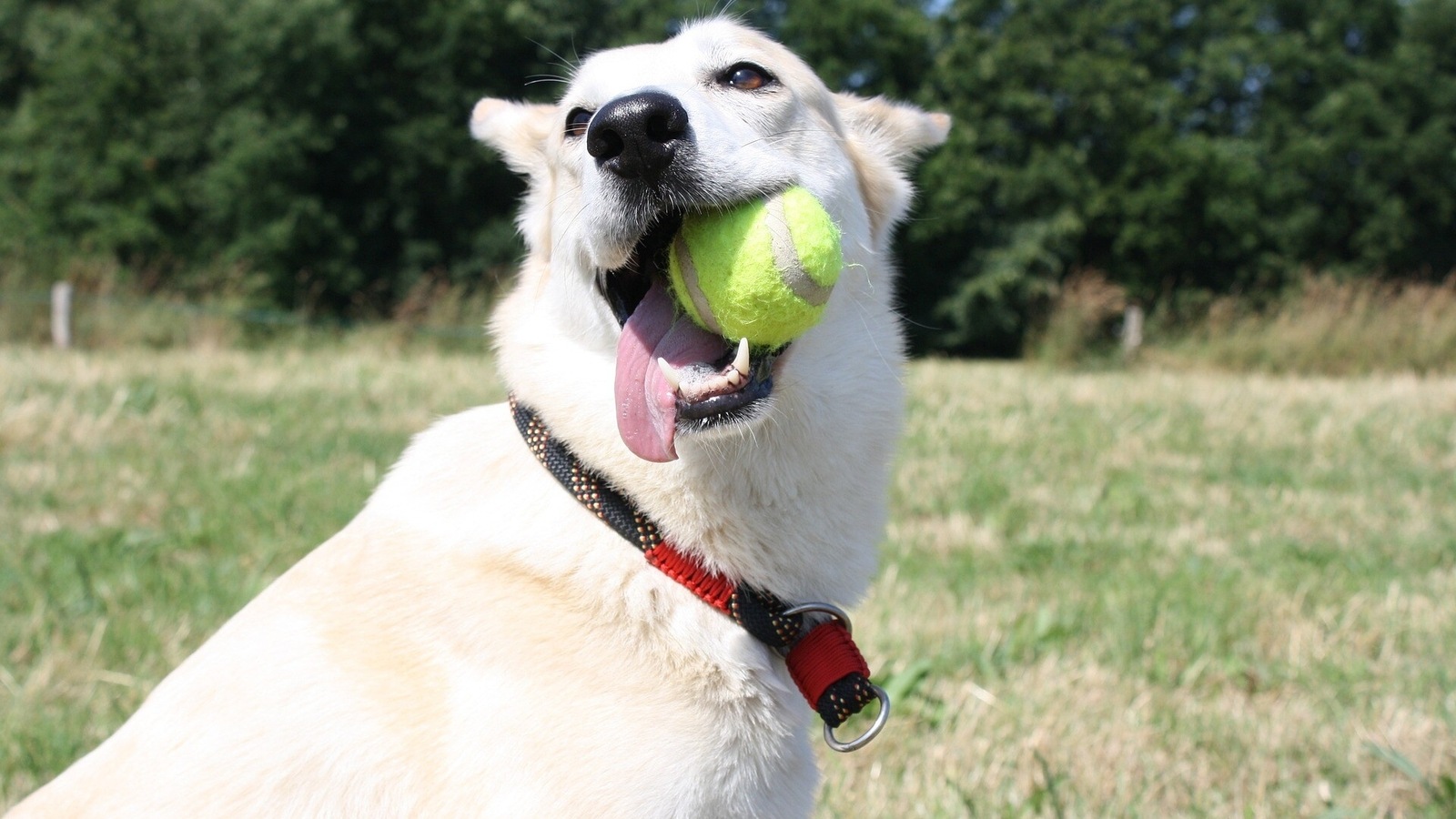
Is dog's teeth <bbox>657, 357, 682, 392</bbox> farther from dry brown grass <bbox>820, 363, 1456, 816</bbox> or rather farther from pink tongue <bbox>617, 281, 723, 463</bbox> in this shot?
dry brown grass <bbox>820, 363, 1456, 816</bbox>

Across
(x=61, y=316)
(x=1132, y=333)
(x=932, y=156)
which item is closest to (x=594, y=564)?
(x=61, y=316)

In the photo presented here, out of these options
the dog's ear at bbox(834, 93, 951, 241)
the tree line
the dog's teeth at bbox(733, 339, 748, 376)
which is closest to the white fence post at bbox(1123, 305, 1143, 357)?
the tree line

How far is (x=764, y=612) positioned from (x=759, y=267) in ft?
1.94

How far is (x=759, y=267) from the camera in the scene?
1.79 metres

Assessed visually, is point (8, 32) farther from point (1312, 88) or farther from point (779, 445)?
point (1312, 88)

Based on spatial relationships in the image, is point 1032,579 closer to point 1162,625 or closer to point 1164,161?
point 1162,625

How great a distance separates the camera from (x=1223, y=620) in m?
3.52

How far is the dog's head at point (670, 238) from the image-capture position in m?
1.83

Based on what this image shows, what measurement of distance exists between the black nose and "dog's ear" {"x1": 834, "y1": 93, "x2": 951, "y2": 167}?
35.3 inches

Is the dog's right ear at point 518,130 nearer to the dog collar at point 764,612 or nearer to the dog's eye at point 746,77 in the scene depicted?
the dog's eye at point 746,77

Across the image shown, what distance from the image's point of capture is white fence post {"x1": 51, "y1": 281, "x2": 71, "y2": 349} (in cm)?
1134

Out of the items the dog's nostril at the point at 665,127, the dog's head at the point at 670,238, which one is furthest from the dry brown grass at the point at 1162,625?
the dog's nostril at the point at 665,127

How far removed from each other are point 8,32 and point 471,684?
29.3m

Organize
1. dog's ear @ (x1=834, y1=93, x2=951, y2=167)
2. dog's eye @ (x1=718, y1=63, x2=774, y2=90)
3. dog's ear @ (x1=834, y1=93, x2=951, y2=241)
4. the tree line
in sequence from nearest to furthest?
dog's eye @ (x1=718, y1=63, x2=774, y2=90)
dog's ear @ (x1=834, y1=93, x2=951, y2=241)
dog's ear @ (x1=834, y1=93, x2=951, y2=167)
the tree line
